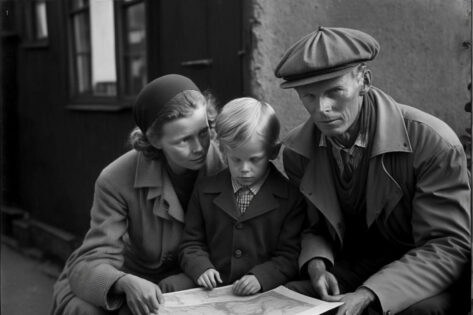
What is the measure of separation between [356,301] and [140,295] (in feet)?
2.70

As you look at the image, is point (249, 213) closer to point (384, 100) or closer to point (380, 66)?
point (384, 100)

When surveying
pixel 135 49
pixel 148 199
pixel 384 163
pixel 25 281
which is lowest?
pixel 25 281

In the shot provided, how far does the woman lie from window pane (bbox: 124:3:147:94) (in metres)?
3.40

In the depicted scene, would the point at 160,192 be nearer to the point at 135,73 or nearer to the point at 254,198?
the point at 254,198

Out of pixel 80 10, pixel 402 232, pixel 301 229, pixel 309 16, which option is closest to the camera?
pixel 402 232

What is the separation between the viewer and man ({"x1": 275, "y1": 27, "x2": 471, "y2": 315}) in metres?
2.32

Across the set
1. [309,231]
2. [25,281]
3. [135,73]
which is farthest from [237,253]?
[25,281]

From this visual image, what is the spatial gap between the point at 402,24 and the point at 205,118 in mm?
1602

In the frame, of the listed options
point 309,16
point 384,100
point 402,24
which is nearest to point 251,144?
point 384,100

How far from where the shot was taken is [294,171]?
111 inches

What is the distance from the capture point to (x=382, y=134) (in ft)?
8.12

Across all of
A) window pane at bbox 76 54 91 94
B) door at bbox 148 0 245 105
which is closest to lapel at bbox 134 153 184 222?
door at bbox 148 0 245 105

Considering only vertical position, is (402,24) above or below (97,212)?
above

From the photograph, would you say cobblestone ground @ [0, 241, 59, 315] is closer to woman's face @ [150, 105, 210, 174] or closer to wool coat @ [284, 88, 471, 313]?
woman's face @ [150, 105, 210, 174]
